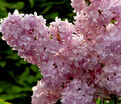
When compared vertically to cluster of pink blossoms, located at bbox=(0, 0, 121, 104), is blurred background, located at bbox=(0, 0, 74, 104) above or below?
above

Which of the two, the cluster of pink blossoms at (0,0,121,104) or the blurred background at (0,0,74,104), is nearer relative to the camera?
the cluster of pink blossoms at (0,0,121,104)

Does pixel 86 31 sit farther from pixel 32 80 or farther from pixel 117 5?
pixel 32 80

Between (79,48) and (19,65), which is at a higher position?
(19,65)

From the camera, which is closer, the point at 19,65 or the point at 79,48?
the point at 79,48

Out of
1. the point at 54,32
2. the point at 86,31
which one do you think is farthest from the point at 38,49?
the point at 86,31

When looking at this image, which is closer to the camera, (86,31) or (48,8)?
(86,31)
